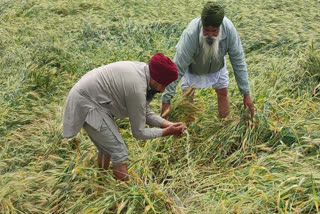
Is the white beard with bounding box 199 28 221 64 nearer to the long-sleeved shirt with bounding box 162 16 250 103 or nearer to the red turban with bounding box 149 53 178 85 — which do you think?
the long-sleeved shirt with bounding box 162 16 250 103

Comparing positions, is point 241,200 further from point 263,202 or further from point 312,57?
point 312,57

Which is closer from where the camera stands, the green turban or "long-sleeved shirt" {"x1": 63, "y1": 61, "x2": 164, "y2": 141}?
"long-sleeved shirt" {"x1": 63, "y1": 61, "x2": 164, "y2": 141}

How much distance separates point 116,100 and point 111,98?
0.13 feet

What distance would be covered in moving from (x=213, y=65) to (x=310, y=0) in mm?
4352

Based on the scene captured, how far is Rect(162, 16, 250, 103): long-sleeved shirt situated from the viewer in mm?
3271

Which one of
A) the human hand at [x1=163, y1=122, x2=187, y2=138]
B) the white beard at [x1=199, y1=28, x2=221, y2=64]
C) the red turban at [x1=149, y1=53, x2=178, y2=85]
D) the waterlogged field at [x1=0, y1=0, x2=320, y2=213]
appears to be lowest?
the waterlogged field at [x1=0, y1=0, x2=320, y2=213]

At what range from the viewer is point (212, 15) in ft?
9.91

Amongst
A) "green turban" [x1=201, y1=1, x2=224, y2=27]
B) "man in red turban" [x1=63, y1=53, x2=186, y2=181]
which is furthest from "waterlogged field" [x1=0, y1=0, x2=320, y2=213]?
"green turban" [x1=201, y1=1, x2=224, y2=27]

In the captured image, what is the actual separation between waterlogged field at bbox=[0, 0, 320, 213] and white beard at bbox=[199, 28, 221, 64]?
0.59m

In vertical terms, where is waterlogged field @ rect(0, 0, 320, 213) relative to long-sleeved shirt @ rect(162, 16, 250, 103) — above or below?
below

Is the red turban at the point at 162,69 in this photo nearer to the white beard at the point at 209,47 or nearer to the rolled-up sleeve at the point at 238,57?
the white beard at the point at 209,47

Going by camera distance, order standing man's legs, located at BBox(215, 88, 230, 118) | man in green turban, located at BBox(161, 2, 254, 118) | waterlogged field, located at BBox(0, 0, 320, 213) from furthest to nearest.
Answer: standing man's legs, located at BBox(215, 88, 230, 118), man in green turban, located at BBox(161, 2, 254, 118), waterlogged field, located at BBox(0, 0, 320, 213)

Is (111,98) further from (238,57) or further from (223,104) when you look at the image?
(223,104)

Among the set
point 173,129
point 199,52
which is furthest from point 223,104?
point 173,129
